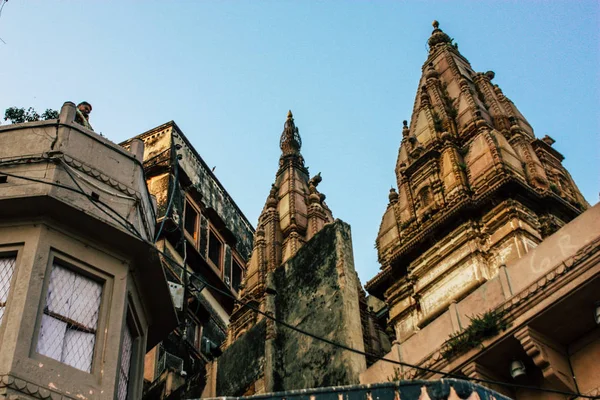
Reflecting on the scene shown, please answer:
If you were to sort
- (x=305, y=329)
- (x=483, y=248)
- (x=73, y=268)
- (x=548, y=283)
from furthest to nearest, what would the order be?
(x=483, y=248)
(x=305, y=329)
(x=548, y=283)
(x=73, y=268)

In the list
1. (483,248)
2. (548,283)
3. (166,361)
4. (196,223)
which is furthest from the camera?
(196,223)

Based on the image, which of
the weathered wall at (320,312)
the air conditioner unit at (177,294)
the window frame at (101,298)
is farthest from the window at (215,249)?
the window frame at (101,298)

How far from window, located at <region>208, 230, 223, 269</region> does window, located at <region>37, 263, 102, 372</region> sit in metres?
19.0

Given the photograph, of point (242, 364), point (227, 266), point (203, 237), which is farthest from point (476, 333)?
point (227, 266)

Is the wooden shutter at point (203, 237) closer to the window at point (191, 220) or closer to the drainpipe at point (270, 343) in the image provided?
the window at point (191, 220)

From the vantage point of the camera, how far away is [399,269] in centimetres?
2364

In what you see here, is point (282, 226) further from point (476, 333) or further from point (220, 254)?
point (476, 333)

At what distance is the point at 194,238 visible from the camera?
2967 cm

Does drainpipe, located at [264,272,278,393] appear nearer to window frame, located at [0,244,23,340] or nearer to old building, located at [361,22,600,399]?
old building, located at [361,22,600,399]

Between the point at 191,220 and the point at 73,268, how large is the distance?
62.1 feet

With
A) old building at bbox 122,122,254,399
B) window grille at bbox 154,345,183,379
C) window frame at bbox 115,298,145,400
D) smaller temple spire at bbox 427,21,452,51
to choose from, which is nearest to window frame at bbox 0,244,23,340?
window frame at bbox 115,298,145,400

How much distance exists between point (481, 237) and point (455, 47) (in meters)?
12.5

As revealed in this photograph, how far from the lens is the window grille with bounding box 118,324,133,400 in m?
11.5

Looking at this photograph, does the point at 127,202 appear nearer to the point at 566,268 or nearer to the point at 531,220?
the point at 566,268
